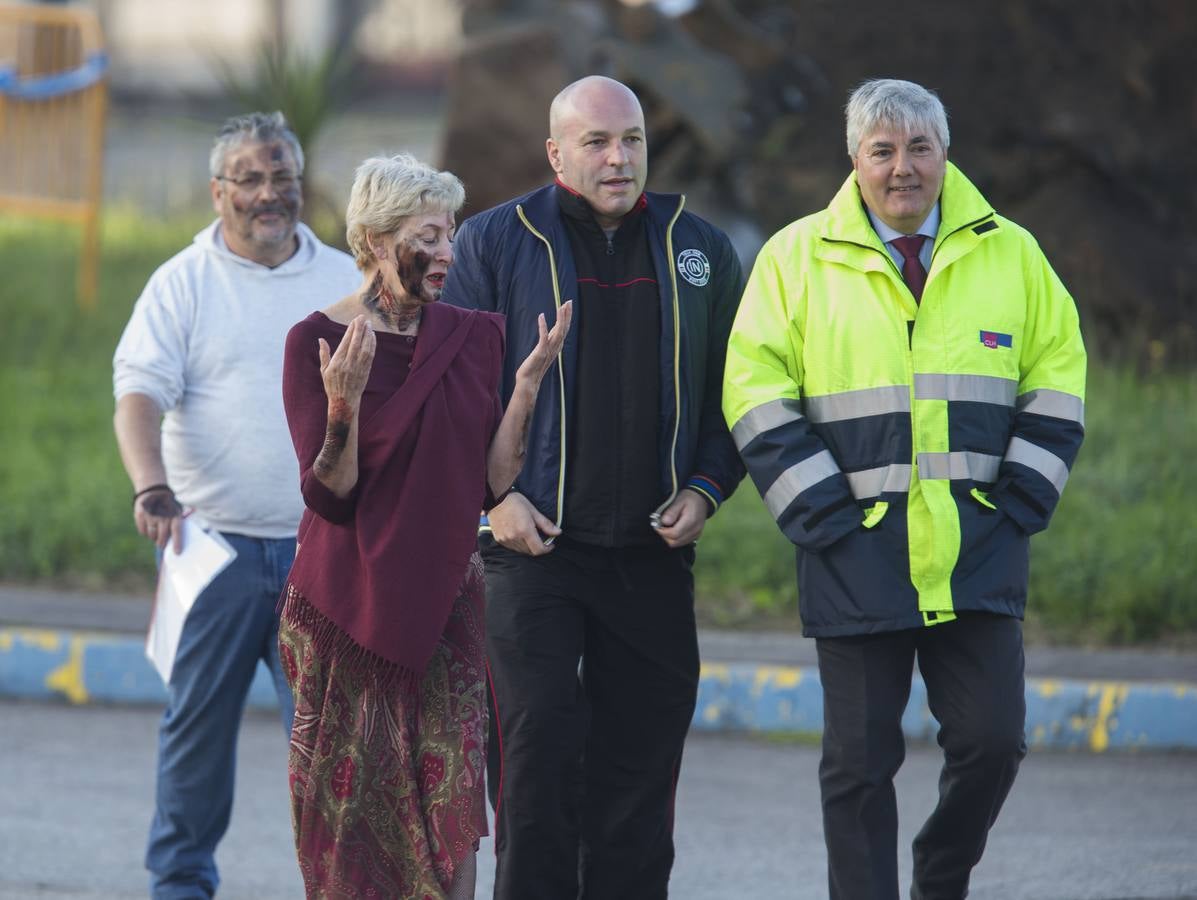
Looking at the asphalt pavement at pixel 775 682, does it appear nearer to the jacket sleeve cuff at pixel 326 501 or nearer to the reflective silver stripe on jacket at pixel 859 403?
the reflective silver stripe on jacket at pixel 859 403

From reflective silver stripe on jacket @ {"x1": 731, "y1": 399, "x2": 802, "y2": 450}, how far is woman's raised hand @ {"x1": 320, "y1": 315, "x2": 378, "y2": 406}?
0.96 metres

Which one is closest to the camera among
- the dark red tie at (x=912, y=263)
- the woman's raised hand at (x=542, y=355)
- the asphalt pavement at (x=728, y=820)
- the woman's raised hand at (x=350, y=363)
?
the woman's raised hand at (x=350, y=363)

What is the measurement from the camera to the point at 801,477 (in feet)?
13.3

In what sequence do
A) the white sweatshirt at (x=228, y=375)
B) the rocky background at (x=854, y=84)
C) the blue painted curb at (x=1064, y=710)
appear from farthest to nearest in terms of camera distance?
the rocky background at (x=854, y=84) < the blue painted curb at (x=1064, y=710) < the white sweatshirt at (x=228, y=375)

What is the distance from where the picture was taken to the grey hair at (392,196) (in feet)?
12.1


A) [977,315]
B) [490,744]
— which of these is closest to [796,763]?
[490,744]

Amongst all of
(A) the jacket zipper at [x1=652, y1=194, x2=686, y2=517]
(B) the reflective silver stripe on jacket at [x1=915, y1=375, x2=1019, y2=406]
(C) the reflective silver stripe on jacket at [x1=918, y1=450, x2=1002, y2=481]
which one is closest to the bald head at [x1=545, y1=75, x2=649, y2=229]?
(A) the jacket zipper at [x1=652, y1=194, x2=686, y2=517]

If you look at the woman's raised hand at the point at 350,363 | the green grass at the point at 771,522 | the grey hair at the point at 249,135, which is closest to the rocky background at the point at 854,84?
the green grass at the point at 771,522

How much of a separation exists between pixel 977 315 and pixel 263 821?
281cm

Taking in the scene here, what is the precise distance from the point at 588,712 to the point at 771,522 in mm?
3846

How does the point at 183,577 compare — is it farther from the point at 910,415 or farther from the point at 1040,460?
the point at 1040,460

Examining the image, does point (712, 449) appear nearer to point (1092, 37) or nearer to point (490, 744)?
point (490, 744)

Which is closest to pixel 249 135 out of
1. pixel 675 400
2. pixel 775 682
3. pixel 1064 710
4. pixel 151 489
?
pixel 151 489

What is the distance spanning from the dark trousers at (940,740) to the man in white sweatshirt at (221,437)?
4.58ft
